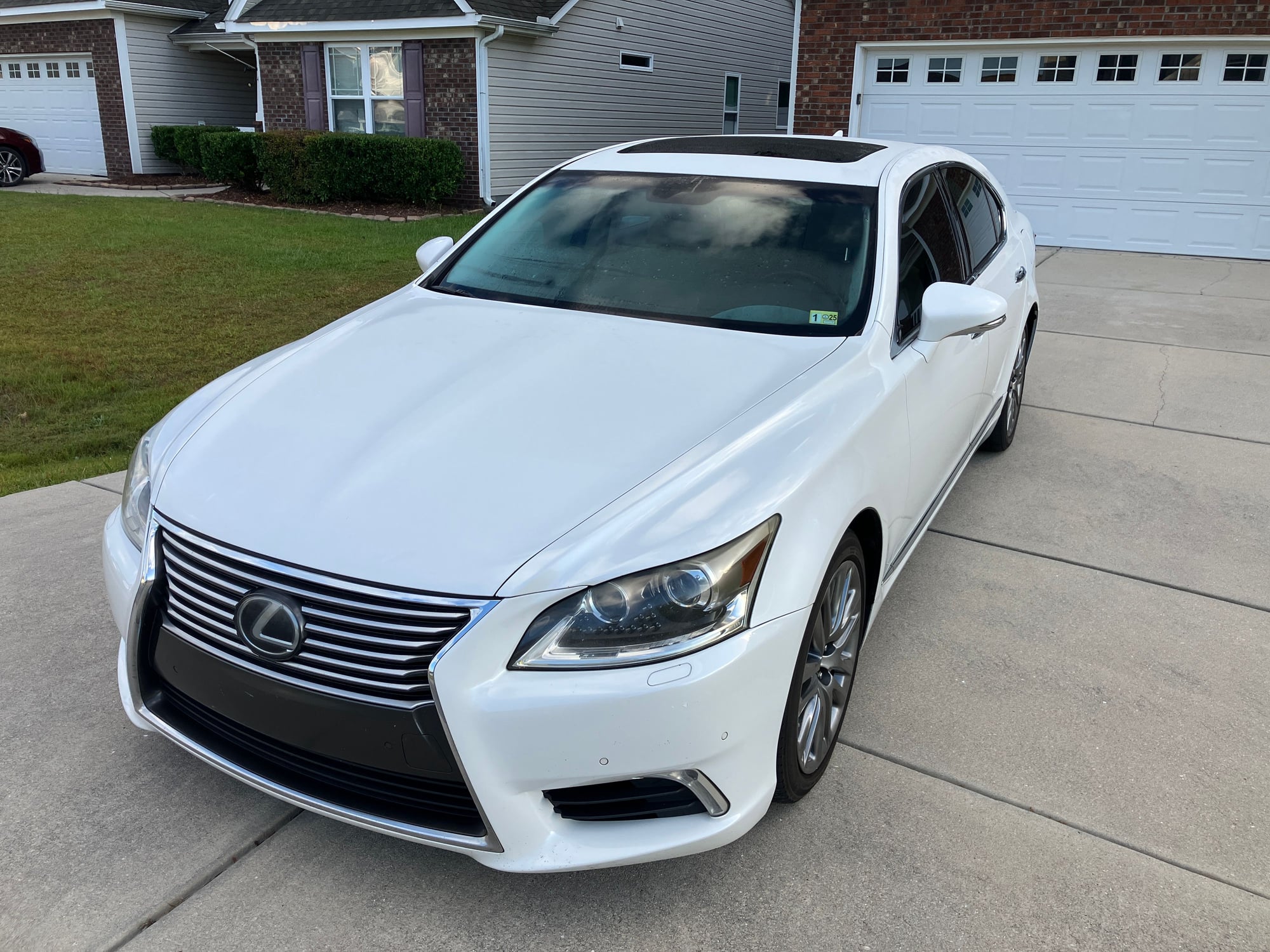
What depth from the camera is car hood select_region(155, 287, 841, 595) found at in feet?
7.54

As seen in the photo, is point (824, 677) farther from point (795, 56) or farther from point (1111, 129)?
point (795, 56)

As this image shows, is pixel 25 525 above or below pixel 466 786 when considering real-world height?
below

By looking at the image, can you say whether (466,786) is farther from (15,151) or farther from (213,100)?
(213,100)

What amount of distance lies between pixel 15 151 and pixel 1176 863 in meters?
21.0

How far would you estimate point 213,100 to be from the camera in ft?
68.9

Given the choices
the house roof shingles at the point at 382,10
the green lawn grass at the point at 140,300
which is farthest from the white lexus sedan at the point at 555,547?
the house roof shingles at the point at 382,10

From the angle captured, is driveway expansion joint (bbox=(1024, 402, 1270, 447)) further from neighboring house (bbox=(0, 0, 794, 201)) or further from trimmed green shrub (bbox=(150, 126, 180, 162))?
trimmed green shrub (bbox=(150, 126, 180, 162))

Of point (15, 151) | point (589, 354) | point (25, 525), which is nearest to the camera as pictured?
point (589, 354)

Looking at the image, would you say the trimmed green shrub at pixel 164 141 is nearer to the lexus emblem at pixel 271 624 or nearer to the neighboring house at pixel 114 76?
the neighboring house at pixel 114 76

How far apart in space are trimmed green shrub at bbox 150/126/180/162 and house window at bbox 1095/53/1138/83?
1530cm

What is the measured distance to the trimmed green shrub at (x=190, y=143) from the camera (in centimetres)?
1822

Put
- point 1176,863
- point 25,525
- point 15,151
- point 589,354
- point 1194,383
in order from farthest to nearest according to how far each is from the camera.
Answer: point 15,151 → point 1194,383 → point 25,525 → point 589,354 → point 1176,863

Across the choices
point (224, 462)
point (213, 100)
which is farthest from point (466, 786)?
point (213, 100)

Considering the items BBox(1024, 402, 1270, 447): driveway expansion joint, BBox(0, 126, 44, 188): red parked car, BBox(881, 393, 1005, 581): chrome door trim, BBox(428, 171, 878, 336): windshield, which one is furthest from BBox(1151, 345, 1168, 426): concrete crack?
BBox(0, 126, 44, 188): red parked car
